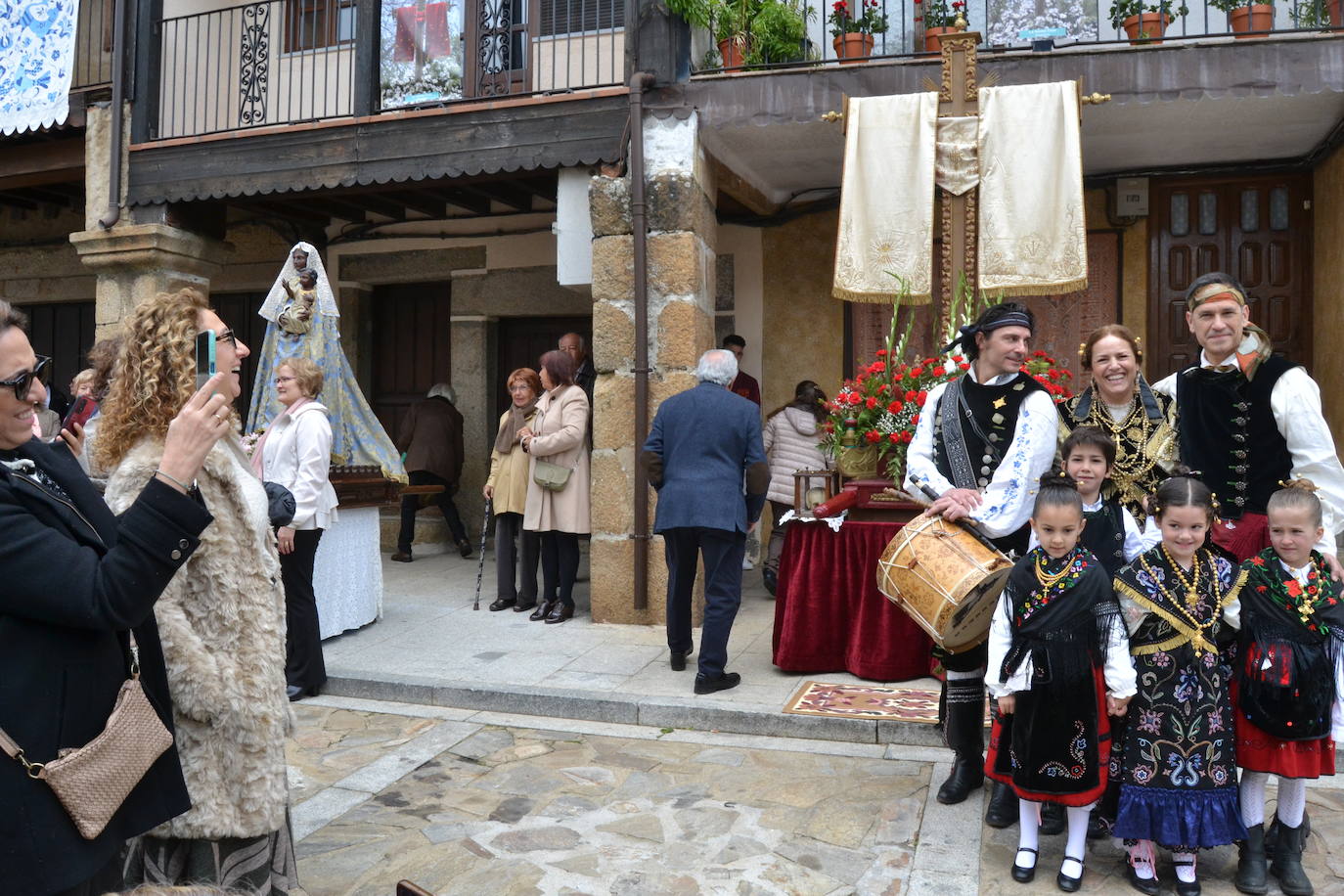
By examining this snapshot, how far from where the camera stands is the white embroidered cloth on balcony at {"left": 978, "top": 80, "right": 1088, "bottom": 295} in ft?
19.9

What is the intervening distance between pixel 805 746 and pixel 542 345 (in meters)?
6.06

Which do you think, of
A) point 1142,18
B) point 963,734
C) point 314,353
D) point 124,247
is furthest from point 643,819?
point 124,247

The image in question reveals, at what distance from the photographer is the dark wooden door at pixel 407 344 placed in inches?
401

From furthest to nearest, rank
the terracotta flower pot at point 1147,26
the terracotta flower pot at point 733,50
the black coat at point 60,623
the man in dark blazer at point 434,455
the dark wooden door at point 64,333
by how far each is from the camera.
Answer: the dark wooden door at point 64,333
the man in dark blazer at point 434,455
the terracotta flower pot at point 733,50
the terracotta flower pot at point 1147,26
the black coat at point 60,623

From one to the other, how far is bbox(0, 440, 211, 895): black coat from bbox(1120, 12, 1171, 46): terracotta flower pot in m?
6.14

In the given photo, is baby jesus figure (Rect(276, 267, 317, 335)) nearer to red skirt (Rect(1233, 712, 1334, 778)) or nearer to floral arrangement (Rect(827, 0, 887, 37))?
floral arrangement (Rect(827, 0, 887, 37))

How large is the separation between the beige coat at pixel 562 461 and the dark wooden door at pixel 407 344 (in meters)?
3.58

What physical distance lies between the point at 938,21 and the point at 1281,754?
5.64m

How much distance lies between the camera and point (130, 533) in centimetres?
177

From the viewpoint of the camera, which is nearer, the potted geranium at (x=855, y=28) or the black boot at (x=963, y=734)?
the black boot at (x=963, y=734)

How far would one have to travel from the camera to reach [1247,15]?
6.46m

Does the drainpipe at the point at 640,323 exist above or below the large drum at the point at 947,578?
above

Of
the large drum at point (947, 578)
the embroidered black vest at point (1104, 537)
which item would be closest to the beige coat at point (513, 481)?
the large drum at point (947, 578)

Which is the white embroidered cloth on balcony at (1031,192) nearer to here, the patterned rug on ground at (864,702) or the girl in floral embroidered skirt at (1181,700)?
the patterned rug on ground at (864,702)
